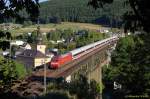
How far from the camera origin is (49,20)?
194 m

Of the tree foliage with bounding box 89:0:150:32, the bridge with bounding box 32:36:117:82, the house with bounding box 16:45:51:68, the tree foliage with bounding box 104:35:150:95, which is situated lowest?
the house with bounding box 16:45:51:68

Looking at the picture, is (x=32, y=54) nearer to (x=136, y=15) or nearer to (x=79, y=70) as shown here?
(x=79, y=70)

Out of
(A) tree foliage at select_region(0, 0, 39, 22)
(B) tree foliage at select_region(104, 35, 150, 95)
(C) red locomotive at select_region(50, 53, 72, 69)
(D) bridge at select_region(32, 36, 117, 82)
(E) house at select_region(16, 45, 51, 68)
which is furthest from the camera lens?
(E) house at select_region(16, 45, 51, 68)

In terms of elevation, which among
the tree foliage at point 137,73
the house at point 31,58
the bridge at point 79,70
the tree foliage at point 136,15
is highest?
the tree foliage at point 136,15

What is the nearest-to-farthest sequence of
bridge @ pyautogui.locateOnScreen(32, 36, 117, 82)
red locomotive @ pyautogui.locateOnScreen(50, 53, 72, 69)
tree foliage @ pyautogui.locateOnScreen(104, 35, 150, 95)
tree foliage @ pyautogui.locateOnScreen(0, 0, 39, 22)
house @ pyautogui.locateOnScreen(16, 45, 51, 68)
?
tree foliage @ pyautogui.locateOnScreen(0, 0, 39, 22) < tree foliage @ pyautogui.locateOnScreen(104, 35, 150, 95) < bridge @ pyautogui.locateOnScreen(32, 36, 117, 82) < red locomotive @ pyautogui.locateOnScreen(50, 53, 72, 69) < house @ pyautogui.locateOnScreen(16, 45, 51, 68)

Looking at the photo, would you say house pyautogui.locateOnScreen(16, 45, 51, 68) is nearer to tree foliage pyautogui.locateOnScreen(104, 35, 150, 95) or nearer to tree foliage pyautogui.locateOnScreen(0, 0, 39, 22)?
tree foliage pyautogui.locateOnScreen(104, 35, 150, 95)

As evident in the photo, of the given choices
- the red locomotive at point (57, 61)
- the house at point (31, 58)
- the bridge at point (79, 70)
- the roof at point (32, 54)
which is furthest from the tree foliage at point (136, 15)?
the roof at point (32, 54)

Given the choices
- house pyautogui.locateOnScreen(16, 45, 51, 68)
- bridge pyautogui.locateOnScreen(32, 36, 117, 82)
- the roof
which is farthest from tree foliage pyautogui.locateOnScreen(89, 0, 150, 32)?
the roof

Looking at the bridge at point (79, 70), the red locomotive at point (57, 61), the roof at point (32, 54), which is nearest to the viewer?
the bridge at point (79, 70)

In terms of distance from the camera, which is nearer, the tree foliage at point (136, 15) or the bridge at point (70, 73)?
the bridge at point (70, 73)

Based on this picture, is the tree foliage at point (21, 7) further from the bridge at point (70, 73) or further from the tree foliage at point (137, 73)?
the tree foliage at point (137, 73)

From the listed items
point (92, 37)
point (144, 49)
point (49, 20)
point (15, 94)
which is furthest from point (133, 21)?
point (49, 20)

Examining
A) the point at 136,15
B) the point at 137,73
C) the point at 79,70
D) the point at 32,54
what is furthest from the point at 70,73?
the point at 136,15

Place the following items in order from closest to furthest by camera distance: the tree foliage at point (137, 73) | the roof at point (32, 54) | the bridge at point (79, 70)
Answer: the tree foliage at point (137, 73) < the bridge at point (79, 70) < the roof at point (32, 54)
